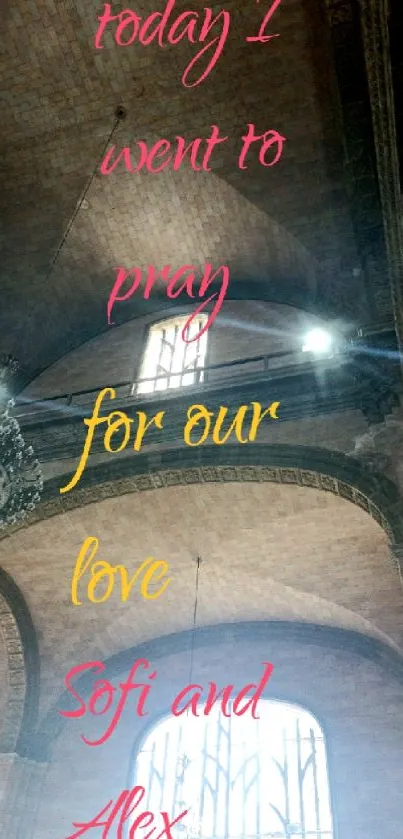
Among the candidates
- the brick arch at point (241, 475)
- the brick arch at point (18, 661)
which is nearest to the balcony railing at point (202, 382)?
the brick arch at point (241, 475)

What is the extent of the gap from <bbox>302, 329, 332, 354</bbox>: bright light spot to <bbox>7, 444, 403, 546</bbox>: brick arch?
2.22m

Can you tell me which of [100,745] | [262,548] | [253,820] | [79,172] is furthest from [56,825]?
[79,172]

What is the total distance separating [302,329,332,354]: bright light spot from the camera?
9344 millimetres

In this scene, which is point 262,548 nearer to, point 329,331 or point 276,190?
point 329,331

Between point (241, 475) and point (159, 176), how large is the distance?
5378 mm

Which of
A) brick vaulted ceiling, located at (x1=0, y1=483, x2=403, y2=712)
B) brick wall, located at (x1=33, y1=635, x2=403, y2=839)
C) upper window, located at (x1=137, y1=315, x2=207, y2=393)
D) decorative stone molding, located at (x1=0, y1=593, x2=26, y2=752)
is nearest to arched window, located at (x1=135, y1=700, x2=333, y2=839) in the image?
brick wall, located at (x1=33, y1=635, x2=403, y2=839)

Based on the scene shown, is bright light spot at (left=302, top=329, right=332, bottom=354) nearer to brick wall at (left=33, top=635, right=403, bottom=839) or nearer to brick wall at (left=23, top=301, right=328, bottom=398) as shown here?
brick wall at (left=23, top=301, right=328, bottom=398)

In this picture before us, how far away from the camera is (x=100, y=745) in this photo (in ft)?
32.3

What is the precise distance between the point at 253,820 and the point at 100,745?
2.39 metres

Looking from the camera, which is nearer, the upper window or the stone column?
the stone column

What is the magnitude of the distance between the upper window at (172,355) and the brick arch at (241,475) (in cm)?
183

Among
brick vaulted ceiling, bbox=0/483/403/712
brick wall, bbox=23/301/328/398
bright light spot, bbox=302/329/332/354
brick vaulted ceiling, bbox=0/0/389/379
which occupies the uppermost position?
brick vaulted ceiling, bbox=0/0/389/379

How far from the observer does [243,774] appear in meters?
9.17

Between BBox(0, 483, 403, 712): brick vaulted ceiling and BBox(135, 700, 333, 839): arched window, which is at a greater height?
BBox(0, 483, 403, 712): brick vaulted ceiling
